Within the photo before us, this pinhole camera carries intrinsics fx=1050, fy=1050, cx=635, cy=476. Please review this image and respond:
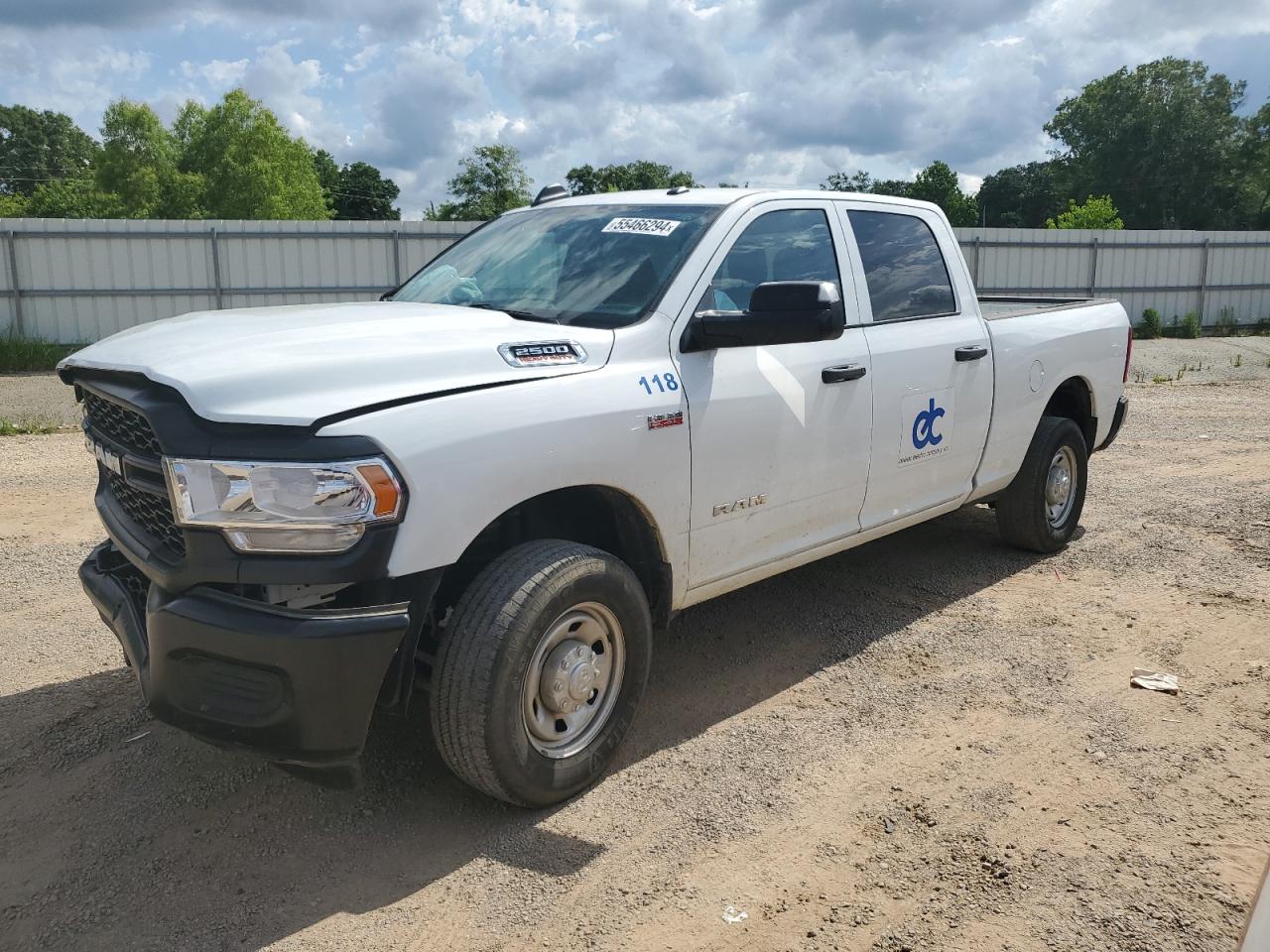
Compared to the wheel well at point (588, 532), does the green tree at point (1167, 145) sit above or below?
above

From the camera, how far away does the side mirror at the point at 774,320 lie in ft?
11.6

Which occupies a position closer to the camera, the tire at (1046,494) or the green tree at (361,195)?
the tire at (1046,494)

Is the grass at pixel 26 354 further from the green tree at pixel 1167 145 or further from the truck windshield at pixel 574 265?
the green tree at pixel 1167 145

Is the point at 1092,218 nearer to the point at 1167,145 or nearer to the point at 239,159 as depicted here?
the point at 1167,145

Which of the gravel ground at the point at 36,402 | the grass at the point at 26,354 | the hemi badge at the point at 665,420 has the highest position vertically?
the hemi badge at the point at 665,420

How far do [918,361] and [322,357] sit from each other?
2.81 m

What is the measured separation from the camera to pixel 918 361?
4.76m

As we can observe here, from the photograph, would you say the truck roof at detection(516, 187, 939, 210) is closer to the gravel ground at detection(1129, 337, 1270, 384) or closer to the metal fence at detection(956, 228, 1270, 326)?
the gravel ground at detection(1129, 337, 1270, 384)

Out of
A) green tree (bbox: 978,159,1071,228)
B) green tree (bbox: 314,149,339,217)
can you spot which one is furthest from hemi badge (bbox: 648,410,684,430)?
green tree (bbox: 314,149,339,217)

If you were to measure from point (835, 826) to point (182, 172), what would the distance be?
175 feet

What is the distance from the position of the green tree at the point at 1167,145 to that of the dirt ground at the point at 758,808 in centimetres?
6746

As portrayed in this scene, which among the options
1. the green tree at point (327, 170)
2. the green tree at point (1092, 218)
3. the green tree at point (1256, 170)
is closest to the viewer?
the green tree at point (1092, 218)

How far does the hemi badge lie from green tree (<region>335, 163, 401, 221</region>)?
98535 millimetres

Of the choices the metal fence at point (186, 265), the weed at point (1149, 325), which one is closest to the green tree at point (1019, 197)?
the weed at point (1149, 325)
